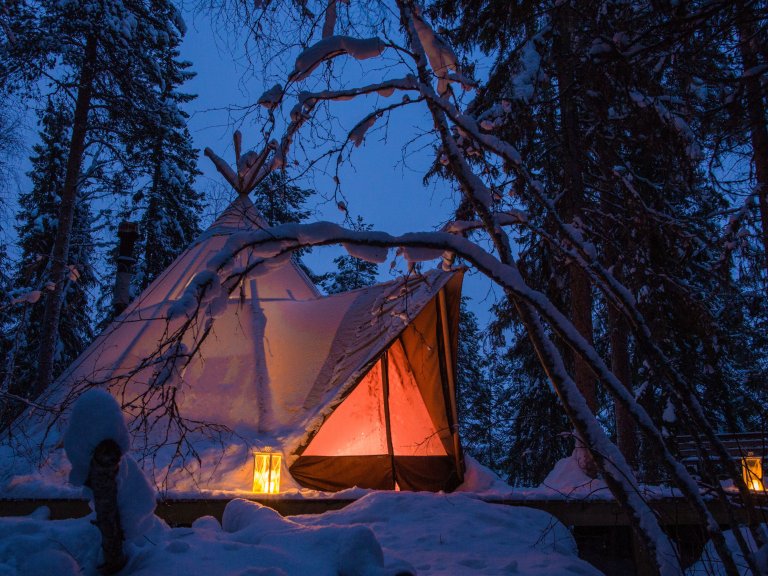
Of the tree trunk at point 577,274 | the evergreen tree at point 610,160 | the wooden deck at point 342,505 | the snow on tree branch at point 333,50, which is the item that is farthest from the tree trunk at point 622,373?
the snow on tree branch at point 333,50

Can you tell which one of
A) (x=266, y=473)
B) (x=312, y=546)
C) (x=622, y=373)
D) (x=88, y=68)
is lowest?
(x=312, y=546)

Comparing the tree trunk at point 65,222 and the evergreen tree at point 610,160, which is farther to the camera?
the tree trunk at point 65,222

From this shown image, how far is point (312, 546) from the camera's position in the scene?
8.95 ft

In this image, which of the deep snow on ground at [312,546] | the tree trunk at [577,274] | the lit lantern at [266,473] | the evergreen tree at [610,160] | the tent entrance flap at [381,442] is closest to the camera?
the deep snow on ground at [312,546]

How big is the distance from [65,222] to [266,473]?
682 cm

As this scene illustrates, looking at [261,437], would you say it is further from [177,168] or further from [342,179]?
[177,168]

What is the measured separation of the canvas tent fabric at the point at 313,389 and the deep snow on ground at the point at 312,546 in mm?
1770

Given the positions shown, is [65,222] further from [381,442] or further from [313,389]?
[381,442]

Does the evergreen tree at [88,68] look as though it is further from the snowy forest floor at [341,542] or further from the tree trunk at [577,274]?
the tree trunk at [577,274]

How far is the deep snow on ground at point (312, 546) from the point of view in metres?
2.34

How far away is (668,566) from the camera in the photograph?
228 centimetres

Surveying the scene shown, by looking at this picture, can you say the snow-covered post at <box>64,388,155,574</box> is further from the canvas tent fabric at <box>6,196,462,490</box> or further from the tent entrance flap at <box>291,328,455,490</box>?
the tent entrance flap at <box>291,328,455,490</box>

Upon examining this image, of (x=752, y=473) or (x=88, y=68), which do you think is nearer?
(x=752, y=473)

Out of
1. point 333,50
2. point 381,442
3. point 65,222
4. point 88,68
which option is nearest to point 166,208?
point 88,68
